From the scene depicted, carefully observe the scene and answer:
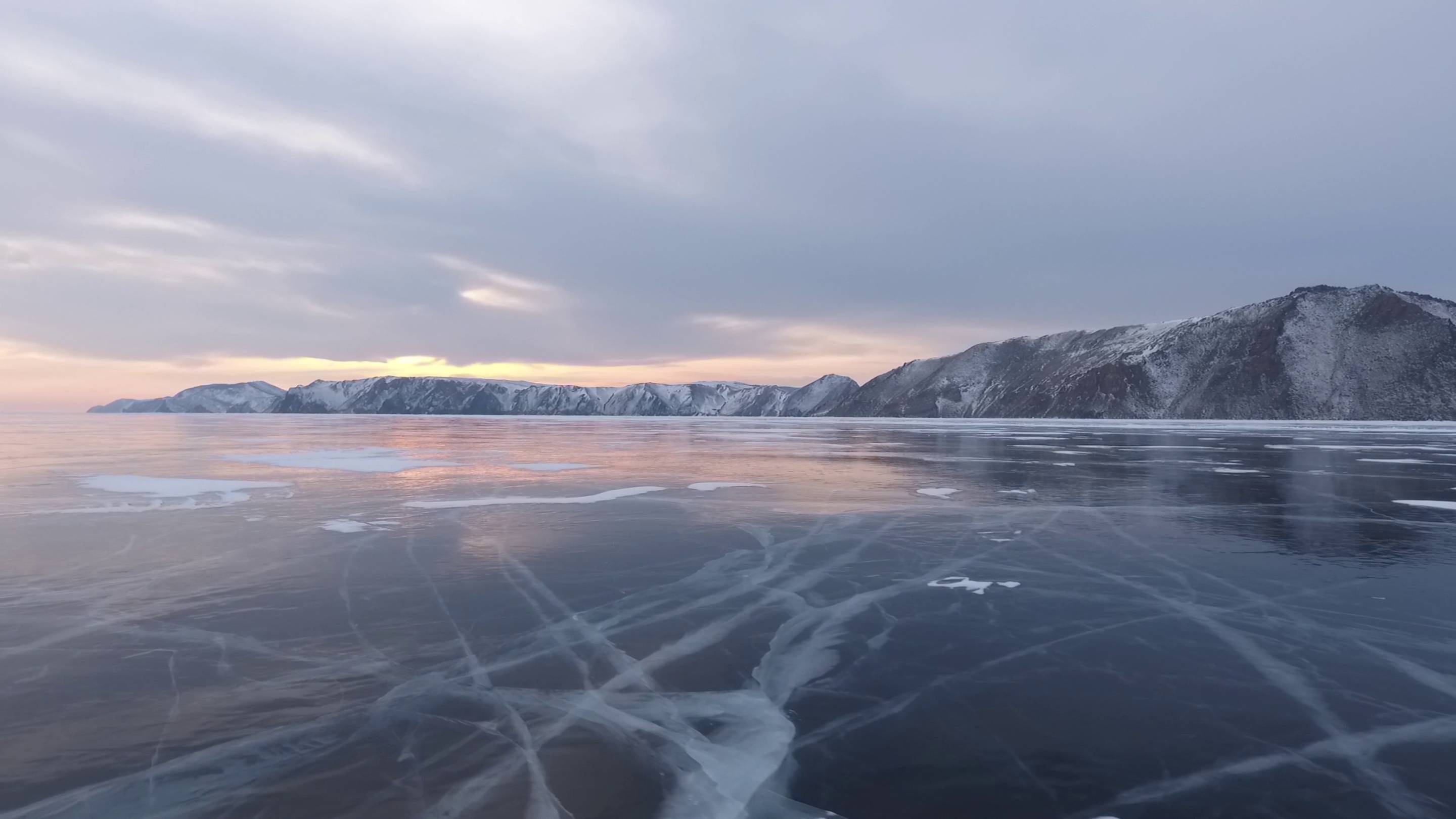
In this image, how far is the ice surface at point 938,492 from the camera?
2009 cm

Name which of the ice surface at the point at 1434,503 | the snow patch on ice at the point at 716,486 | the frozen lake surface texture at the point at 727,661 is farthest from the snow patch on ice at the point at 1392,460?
the snow patch on ice at the point at 716,486

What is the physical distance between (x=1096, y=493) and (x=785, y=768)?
17.8m

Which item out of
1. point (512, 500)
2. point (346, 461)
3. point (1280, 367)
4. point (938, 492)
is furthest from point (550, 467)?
point (1280, 367)

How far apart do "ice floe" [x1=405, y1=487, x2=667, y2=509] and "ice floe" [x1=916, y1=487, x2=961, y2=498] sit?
7810mm

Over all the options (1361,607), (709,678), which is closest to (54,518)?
(709,678)

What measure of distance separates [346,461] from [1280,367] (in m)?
147

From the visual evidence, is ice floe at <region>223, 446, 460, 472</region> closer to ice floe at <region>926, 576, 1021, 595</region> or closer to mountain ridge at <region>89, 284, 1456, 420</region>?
ice floe at <region>926, 576, 1021, 595</region>

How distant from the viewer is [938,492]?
68.3 ft

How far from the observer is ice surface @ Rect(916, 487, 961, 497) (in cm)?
2009

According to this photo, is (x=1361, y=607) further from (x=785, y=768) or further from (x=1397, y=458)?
(x=1397, y=458)

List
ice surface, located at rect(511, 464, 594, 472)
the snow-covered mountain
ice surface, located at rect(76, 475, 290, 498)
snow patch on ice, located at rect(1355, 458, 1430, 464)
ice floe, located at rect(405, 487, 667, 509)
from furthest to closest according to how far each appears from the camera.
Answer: the snow-covered mountain → snow patch on ice, located at rect(1355, 458, 1430, 464) → ice surface, located at rect(511, 464, 594, 472) → ice surface, located at rect(76, 475, 290, 498) → ice floe, located at rect(405, 487, 667, 509)

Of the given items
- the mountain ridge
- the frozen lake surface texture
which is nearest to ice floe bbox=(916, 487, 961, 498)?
the frozen lake surface texture

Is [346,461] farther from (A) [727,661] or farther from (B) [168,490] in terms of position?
(A) [727,661]

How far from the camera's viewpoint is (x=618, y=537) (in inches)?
542
